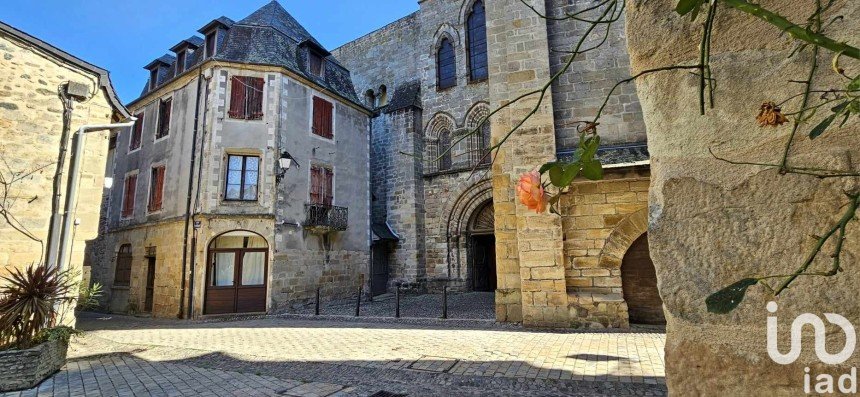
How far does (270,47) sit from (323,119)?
2.94 metres

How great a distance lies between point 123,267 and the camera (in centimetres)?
1480

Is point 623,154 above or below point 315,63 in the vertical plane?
below

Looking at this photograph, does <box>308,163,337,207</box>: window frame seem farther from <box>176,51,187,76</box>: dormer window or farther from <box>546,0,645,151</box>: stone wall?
<box>546,0,645,151</box>: stone wall

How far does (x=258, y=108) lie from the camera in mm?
13562

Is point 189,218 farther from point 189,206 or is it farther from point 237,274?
point 237,274

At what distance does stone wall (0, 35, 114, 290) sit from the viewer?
7266 millimetres

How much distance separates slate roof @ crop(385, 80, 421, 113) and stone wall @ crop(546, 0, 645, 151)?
9981 mm

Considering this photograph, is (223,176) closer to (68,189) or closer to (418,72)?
(68,189)

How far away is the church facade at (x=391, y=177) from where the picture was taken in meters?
7.46

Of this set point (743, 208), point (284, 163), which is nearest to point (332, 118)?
point (284, 163)

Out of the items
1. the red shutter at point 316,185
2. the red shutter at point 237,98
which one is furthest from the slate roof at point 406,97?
the red shutter at point 237,98

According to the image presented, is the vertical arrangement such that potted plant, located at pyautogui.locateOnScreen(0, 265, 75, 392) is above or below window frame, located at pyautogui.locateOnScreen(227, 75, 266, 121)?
below

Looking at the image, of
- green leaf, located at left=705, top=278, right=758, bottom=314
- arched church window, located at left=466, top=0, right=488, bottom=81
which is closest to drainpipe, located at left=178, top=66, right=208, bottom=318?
arched church window, located at left=466, top=0, right=488, bottom=81

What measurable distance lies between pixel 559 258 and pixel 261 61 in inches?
451
